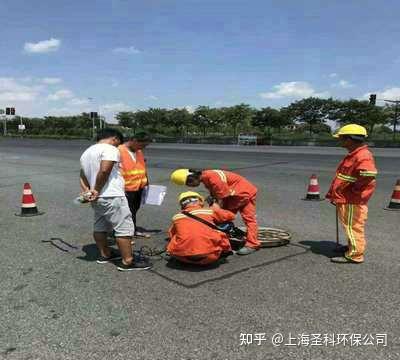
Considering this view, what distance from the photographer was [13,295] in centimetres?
417

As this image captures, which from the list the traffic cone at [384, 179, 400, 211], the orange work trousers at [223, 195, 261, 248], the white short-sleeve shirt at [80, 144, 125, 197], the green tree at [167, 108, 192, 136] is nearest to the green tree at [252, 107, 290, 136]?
the green tree at [167, 108, 192, 136]

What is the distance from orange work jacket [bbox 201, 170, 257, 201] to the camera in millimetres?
5133

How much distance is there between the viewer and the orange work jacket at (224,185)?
202 inches

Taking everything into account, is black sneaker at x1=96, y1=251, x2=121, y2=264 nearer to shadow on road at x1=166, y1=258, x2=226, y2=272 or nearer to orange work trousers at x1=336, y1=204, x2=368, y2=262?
shadow on road at x1=166, y1=258, x2=226, y2=272

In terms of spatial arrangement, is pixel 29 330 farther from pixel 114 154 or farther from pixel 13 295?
pixel 114 154

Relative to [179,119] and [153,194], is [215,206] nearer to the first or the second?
[153,194]

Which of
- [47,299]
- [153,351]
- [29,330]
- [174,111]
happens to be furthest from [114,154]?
[174,111]

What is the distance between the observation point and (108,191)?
186 inches

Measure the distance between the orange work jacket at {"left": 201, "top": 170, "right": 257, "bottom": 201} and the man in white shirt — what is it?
1.03m

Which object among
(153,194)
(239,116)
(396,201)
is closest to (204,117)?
(239,116)

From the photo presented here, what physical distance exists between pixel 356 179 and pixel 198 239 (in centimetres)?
190

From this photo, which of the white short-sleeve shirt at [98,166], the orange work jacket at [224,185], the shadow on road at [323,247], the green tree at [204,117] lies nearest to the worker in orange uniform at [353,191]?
the shadow on road at [323,247]

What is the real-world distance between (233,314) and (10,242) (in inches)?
156

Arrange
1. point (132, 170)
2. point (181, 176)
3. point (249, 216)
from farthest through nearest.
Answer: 1. point (132, 170)
2. point (249, 216)
3. point (181, 176)
